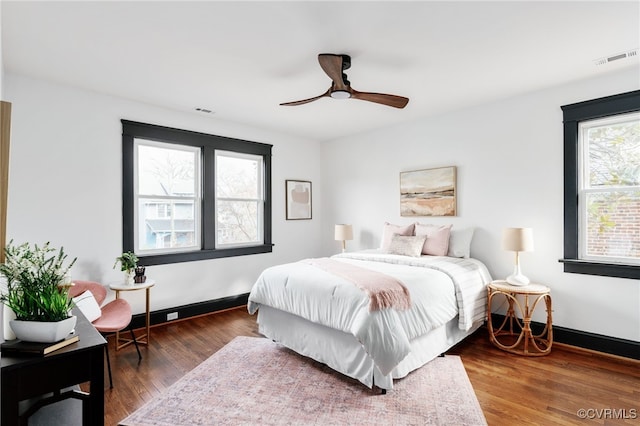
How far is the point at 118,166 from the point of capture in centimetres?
375

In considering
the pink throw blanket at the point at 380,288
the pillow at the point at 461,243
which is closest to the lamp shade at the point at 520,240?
the pillow at the point at 461,243

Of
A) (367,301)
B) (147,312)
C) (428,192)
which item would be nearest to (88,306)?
(147,312)

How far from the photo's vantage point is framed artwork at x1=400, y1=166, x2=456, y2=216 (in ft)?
13.9

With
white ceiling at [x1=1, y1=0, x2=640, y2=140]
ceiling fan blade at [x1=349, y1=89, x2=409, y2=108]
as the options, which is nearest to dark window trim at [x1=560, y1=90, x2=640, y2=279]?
white ceiling at [x1=1, y1=0, x2=640, y2=140]

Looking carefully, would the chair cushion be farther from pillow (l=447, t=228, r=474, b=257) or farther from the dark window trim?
the dark window trim

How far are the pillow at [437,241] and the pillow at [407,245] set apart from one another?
0.10 m

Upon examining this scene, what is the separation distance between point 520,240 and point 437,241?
0.89 m

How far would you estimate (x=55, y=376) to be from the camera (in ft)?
4.61

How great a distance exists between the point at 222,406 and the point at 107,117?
124 inches

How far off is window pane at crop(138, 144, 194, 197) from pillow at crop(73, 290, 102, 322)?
1.53 metres

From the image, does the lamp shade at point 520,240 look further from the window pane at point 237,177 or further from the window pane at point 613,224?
the window pane at point 237,177

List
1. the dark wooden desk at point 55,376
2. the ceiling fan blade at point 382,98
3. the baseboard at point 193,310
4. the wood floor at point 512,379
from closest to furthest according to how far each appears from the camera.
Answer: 1. the dark wooden desk at point 55,376
2. the wood floor at point 512,379
3. the ceiling fan blade at point 382,98
4. the baseboard at point 193,310

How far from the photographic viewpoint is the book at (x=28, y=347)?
1372 mm

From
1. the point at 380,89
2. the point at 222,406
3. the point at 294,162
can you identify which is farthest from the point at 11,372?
the point at 294,162
